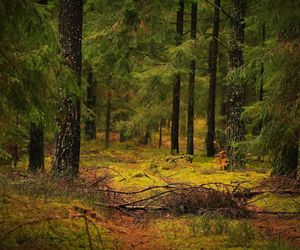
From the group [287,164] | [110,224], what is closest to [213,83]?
[287,164]

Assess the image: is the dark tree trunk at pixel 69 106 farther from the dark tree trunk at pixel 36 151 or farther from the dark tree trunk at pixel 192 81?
the dark tree trunk at pixel 192 81

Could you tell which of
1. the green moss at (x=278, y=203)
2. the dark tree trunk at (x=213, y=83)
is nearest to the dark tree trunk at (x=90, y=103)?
the dark tree trunk at (x=213, y=83)

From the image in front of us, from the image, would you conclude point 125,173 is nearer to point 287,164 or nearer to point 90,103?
Answer: point 287,164

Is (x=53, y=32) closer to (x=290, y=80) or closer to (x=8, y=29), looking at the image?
(x=8, y=29)

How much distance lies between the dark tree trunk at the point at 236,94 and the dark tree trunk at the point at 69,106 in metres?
5.94

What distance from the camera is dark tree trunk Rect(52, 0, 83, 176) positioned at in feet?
31.5

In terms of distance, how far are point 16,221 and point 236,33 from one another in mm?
11102

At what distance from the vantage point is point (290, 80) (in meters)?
8.12

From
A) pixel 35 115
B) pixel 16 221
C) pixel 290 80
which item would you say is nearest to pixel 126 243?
pixel 16 221

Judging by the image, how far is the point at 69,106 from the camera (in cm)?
989

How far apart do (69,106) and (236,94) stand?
6.45 m

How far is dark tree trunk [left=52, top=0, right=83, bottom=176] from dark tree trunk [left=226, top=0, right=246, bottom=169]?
19.5ft

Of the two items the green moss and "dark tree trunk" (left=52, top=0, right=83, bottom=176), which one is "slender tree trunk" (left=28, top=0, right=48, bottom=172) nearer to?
"dark tree trunk" (left=52, top=0, right=83, bottom=176)

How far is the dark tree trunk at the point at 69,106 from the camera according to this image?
31.5ft
